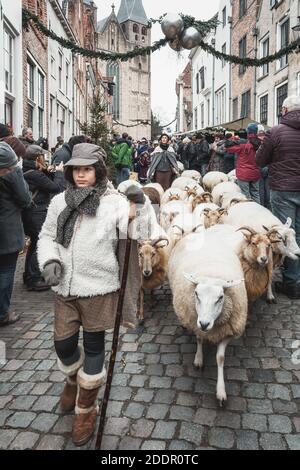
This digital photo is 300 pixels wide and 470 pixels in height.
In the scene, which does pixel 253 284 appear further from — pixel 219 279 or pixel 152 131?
pixel 152 131

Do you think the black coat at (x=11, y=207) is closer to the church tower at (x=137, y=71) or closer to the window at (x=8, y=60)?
the window at (x=8, y=60)

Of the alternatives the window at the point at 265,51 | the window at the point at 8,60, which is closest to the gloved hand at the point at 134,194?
the window at the point at 8,60

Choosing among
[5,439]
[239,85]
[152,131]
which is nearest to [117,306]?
[5,439]

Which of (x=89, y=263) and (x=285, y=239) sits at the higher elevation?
(x=285, y=239)

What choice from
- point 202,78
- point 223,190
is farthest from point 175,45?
point 202,78

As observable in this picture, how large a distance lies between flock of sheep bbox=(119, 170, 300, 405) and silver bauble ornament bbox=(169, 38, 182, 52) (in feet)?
Result: 12.1

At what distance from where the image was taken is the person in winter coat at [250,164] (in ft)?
30.8

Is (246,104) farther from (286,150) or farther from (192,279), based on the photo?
(192,279)

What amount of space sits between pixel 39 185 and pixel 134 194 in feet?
12.2

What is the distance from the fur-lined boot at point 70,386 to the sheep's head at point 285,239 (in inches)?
118

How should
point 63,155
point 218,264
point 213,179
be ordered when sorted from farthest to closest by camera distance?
point 213,179, point 63,155, point 218,264

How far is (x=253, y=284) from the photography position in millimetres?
5008

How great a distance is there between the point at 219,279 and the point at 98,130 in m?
11.7

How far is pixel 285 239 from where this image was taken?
5504mm
